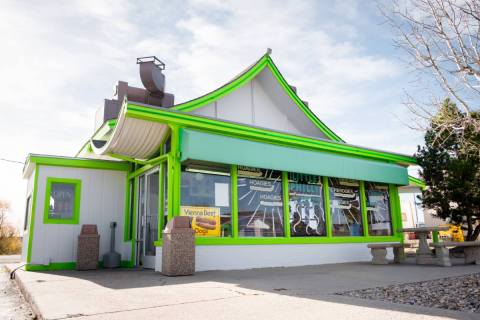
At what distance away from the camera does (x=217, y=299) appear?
4.59 meters

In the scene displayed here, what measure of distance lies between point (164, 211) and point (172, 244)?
153cm

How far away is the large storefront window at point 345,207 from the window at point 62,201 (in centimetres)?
718

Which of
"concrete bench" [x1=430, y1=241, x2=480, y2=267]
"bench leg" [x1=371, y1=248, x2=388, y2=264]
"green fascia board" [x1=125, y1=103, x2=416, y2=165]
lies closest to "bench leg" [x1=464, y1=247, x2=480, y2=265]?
"concrete bench" [x1=430, y1=241, x2=480, y2=267]

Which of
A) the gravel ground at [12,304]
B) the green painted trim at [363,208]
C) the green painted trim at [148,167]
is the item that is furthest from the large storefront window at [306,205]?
the gravel ground at [12,304]

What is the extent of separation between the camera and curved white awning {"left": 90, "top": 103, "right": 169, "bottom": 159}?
8266 mm

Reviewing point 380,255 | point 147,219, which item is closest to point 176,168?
point 147,219

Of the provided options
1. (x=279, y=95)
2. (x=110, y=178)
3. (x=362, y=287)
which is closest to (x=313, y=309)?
(x=362, y=287)

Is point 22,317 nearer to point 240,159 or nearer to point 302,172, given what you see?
point 240,159

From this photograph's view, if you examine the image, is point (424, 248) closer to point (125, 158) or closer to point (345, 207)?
point (345, 207)

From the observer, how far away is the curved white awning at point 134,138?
8.27 metres

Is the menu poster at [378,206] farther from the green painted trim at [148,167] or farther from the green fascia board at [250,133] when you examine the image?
the green painted trim at [148,167]

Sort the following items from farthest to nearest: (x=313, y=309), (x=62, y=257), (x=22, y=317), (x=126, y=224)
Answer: (x=126, y=224)
(x=62, y=257)
(x=22, y=317)
(x=313, y=309)

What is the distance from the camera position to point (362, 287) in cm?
559

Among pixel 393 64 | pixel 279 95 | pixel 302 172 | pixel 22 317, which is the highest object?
pixel 279 95
